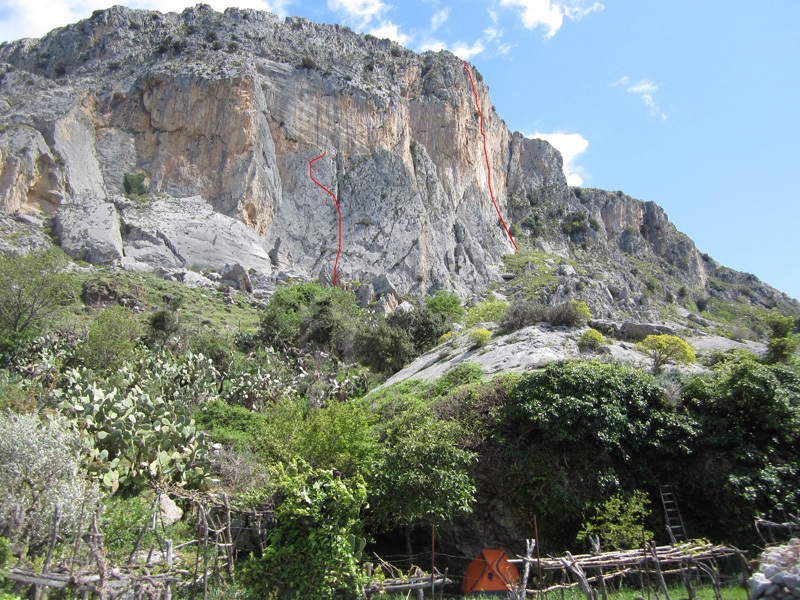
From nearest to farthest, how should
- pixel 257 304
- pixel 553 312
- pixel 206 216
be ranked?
pixel 553 312 < pixel 257 304 < pixel 206 216

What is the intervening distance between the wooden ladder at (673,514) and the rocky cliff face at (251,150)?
33.1m

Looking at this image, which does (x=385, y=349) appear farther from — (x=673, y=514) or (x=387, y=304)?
(x=673, y=514)

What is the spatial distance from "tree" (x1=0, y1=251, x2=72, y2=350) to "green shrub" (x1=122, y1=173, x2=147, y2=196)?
1155 inches

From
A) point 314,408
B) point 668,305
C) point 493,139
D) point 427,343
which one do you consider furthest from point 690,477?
point 493,139

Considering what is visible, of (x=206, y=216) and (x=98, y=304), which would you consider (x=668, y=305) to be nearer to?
(x=206, y=216)

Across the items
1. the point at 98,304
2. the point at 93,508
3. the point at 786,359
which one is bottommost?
the point at 93,508

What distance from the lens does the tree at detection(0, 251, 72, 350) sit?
75.6ft

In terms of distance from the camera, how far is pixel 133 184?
5262 centimetres

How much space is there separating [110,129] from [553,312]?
1989 inches

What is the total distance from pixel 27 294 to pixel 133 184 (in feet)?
105

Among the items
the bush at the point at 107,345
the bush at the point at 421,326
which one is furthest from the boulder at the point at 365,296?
the bush at the point at 107,345

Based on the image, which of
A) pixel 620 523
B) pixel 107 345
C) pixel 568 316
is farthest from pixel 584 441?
pixel 107 345

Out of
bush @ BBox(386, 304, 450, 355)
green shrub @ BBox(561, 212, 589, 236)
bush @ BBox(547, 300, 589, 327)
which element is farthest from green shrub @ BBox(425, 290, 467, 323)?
green shrub @ BBox(561, 212, 589, 236)

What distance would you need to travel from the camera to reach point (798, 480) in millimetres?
11930
